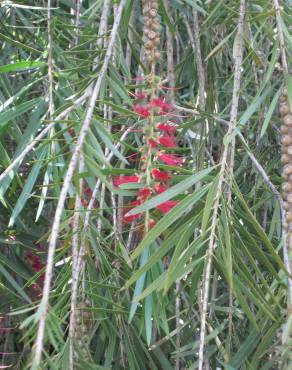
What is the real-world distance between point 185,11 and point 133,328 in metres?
0.61

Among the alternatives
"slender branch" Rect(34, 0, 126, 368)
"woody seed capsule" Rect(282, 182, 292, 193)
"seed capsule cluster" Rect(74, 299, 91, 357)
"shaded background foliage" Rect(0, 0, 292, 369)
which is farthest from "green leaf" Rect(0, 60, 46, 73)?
"woody seed capsule" Rect(282, 182, 292, 193)

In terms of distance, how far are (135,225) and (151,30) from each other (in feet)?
1.24

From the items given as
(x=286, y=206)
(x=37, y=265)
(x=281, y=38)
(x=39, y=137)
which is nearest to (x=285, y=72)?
(x=281, y=38)

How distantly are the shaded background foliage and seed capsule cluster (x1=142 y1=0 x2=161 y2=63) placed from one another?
6 centimetres

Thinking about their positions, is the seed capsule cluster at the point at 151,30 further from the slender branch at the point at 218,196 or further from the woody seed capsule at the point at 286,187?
the woody seed capsule at the point at 286,187

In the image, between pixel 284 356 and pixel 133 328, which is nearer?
pixel 284 356

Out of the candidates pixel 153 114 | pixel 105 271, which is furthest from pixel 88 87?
pixel 105 271

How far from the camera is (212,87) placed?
4.26ft

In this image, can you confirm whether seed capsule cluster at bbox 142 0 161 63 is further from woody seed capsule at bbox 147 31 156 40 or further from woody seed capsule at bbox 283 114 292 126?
woody seed capsule at bbox 283 114 292 126

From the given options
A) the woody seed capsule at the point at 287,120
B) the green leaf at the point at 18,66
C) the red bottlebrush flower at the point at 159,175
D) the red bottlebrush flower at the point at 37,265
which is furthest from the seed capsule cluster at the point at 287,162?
the red bottlebrush flower at the point at 37,265

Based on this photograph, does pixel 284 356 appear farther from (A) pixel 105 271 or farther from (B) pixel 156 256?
(A) pixel 105 271

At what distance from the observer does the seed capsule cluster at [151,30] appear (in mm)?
900

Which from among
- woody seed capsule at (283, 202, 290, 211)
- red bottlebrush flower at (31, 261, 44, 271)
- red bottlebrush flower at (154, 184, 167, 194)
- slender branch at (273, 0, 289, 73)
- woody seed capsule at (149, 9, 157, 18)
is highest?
woody seed capsule at (149, 9, 157, 18)

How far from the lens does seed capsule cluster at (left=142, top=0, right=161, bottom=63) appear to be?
0.90m
